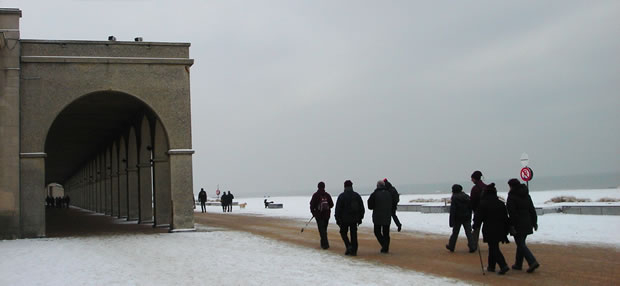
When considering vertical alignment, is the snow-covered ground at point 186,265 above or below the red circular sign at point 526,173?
below

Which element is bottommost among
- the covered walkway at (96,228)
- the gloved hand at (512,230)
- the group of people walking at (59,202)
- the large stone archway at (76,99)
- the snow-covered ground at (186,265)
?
the snow-covered ground at (186,265)

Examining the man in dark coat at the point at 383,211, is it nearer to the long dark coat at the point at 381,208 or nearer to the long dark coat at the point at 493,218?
the long dark coat at the point at 381,208

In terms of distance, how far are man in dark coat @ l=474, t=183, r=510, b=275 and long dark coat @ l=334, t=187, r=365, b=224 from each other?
3.10 metres

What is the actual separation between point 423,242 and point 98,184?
34.8m

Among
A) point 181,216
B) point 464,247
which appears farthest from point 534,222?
point 181,216

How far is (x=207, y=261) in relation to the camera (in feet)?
38.4

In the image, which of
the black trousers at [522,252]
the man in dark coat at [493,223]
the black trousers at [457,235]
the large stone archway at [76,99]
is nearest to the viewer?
the black trousers at [522,252]

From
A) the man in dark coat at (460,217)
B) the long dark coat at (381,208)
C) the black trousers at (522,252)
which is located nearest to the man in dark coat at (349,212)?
the long dark coat at (381,208)

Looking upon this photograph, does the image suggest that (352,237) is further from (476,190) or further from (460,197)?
(476,190)

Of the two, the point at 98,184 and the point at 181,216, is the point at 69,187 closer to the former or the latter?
the point at 98,184

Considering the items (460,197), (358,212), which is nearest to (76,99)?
(358,212)

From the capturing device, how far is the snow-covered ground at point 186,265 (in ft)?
31.2

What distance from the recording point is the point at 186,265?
11219 millimetres

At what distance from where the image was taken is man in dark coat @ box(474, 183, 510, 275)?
1016cm
